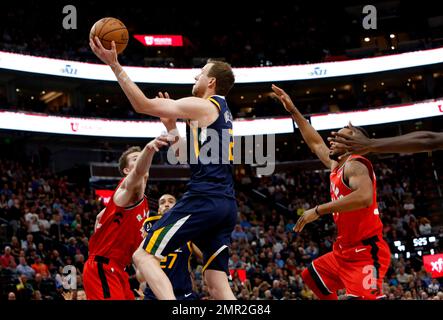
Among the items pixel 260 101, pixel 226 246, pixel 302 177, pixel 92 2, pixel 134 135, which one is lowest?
pixel 226 246

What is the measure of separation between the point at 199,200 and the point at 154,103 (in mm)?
880

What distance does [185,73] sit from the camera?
32062 millimetres

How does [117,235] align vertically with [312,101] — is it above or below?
below

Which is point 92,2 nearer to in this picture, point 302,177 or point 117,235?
point 302,177

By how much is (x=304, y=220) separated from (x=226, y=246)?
87 cm

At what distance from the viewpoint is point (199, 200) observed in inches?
227

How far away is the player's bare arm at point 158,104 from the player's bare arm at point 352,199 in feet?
4.41

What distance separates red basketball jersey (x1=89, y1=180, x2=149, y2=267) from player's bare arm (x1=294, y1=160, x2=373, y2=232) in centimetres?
154

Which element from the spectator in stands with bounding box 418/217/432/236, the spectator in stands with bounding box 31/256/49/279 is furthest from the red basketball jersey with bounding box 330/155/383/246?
the spectator in stands with bounding box 418/217/432/236

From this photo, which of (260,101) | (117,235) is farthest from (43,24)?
(117,235)

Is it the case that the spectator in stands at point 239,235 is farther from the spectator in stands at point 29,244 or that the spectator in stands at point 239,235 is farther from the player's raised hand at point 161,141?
the player's raised hand at point 161,141

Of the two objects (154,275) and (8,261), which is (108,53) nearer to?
(154,275)
